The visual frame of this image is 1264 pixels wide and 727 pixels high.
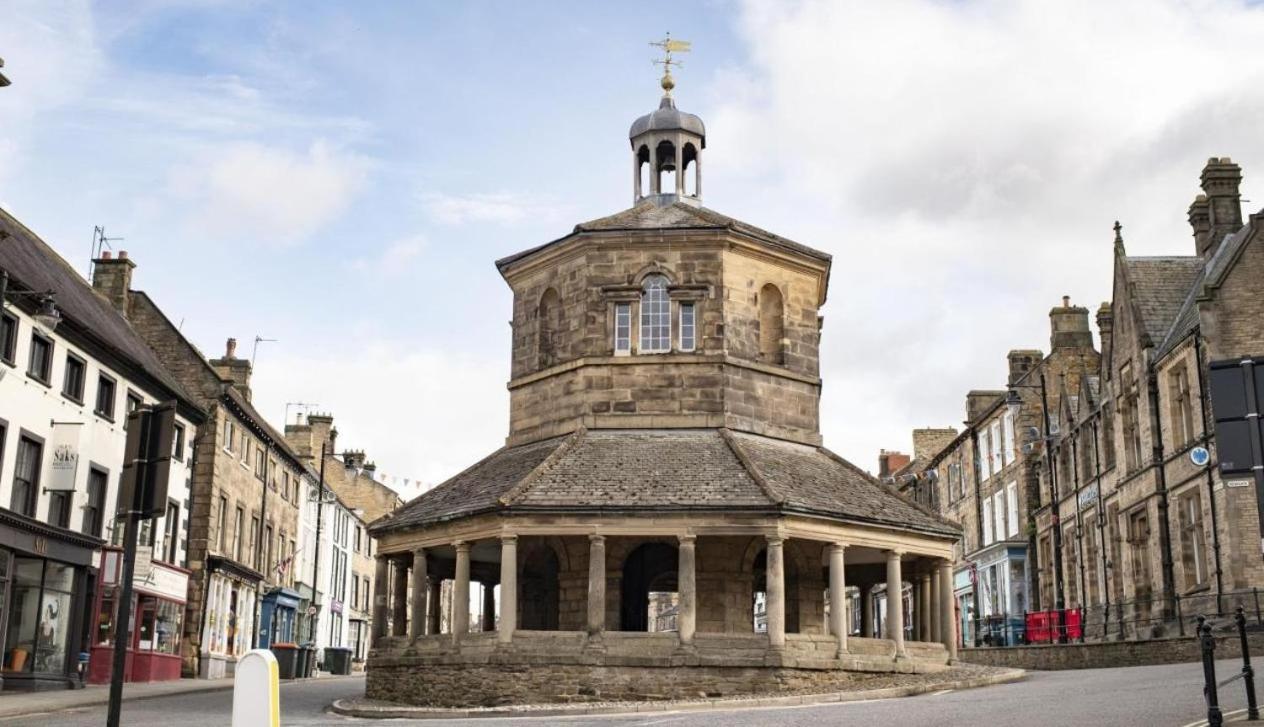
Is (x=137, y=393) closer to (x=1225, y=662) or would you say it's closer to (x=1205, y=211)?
(x=1225, y=662)

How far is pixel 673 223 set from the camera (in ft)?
92.3

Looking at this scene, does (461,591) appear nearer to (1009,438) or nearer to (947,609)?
(947,609)

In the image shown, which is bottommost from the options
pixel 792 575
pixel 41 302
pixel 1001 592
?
pixel 792 575

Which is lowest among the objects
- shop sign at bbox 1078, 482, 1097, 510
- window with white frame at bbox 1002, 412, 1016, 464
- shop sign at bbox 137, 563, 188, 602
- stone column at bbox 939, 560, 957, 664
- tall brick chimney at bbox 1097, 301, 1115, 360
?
stone column at bbox 939, 560, 957, 664

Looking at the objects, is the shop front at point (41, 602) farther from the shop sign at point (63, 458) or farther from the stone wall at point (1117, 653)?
the stone wall at point (1117, 653)

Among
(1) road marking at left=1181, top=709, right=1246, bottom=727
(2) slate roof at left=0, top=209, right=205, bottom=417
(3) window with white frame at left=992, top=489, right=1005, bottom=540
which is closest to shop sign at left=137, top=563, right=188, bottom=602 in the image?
(2) slate roof at left=0, top=209, right=205, bottom=417

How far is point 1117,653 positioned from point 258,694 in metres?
26.4

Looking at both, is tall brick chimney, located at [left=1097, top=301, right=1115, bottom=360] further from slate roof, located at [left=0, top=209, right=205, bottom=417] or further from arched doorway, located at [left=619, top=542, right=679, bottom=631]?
slate roof, located at [left=0, top=209, right=205, bottom=417]

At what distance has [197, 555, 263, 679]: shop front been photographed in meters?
38.5

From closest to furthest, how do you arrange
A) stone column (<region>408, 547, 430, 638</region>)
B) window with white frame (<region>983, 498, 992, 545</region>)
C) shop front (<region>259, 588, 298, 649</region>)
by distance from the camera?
stone column (<region>408, 547, 430, 638</region>)
shop front (<region>259, 588, 298, 649</region>)
window with white frame (<region>983, 498, 992, 545</region>)

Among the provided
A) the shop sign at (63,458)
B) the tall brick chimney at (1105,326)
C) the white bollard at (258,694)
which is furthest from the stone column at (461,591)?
the tall brick chimney at (1105,326)

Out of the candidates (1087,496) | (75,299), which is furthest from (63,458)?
(1087,496)

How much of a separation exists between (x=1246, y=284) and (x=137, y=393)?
2772cm

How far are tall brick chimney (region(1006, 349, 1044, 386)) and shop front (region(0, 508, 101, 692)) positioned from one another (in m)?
33.4
